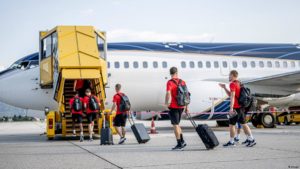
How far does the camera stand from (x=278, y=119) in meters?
25.9

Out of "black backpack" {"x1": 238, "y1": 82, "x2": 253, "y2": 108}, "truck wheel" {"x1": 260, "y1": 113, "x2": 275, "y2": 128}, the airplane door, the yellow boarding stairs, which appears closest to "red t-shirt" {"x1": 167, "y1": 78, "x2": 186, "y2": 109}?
"black backpack" {"x1": 238, "y1": 82, "x2": 253, "y2": 108}

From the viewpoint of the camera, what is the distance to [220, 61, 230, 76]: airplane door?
1844 centimetres

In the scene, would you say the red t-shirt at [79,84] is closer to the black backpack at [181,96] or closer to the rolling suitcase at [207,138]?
the black backpack at [181,96]

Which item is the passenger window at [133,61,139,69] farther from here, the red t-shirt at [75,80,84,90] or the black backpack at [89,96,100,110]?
the black backpack at [89,96,100,110]

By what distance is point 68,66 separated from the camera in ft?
40.1

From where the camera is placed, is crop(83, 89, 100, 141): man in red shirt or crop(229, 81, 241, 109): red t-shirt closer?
crop(229, 81, 241, 109): red t-shirt

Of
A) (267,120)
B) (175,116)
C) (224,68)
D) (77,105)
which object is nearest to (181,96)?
(175,116)

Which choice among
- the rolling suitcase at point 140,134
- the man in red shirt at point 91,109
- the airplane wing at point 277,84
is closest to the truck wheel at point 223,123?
the airplane wing at point 277,84

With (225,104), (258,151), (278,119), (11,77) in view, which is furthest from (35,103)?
(278,119)

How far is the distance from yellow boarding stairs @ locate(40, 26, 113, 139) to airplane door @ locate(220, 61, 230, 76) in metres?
6.60

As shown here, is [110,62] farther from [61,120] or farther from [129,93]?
[61,120]

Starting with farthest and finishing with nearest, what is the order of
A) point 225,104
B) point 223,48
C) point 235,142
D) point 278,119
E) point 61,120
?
point 278,119 < point 223,48 < point 225,104 < point 61,120 < point 235,142

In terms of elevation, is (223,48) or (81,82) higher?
(223,48)

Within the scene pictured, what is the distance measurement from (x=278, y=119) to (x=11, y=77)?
1737 centimetres
